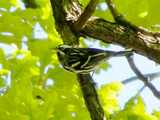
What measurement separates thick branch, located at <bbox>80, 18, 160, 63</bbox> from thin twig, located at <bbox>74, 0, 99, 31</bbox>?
0.02 meters

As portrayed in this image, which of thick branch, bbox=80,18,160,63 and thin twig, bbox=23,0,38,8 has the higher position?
thin twig, bbox=23,0,38,8

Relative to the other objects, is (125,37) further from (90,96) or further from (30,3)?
(30,3)

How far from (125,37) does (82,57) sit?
0.13m

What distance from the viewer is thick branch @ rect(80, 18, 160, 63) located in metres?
0.91

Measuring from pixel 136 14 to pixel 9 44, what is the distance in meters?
0.57

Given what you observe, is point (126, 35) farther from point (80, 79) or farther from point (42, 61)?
point (42, 61)

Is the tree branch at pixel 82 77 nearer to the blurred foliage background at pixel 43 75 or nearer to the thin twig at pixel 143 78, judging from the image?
the blurred foliage background at pixel 43 75

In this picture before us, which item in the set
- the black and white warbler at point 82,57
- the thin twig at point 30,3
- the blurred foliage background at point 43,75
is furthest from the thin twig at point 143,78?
the black and white warbler at point 82,57

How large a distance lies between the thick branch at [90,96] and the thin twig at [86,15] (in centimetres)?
11

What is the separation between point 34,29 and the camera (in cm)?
160

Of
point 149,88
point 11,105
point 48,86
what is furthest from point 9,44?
point 149,88

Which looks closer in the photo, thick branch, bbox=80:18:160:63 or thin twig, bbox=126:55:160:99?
thick branch, bbox=80:18:160:63

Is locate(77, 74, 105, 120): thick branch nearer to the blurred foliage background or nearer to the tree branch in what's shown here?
the tree branch

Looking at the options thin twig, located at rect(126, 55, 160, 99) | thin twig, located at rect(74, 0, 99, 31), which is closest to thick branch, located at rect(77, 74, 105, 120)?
thin twig, located at rect(74, 0, 99, 31)
